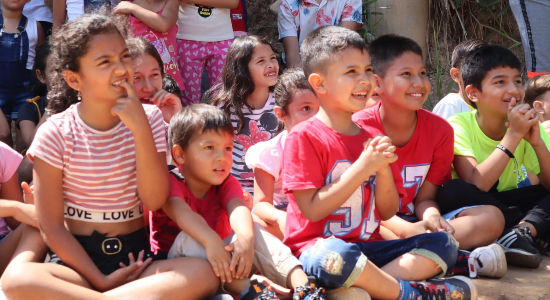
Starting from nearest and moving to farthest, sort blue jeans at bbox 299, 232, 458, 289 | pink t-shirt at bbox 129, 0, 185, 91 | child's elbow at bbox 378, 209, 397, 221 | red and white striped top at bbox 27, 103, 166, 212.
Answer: blue jeans at bbox 299, 232, 458, 289, red and white striped top at bbox 27, 103, 166, 212, child's elbow at bbox 378, 209, 397, 221, pink t-shirt at bbox 129, 0, 185, 91

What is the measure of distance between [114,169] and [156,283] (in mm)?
511

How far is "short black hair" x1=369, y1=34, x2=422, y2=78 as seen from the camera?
2.94 metres

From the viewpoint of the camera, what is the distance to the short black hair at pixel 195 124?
2482 mm

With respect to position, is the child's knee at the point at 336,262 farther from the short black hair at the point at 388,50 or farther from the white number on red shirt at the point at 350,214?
the short black hair at the point at 388,50

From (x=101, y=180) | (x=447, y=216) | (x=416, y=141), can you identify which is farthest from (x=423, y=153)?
(x=101, y=180)

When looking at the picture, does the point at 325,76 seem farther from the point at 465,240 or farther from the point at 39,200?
the point at 39,200

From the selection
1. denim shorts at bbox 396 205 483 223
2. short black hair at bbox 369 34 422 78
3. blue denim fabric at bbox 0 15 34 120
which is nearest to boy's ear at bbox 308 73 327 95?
short black hair at bbox 369 34 422 78

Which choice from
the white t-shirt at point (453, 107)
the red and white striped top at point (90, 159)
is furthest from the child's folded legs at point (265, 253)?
the white t-shirt at point (453, 107)

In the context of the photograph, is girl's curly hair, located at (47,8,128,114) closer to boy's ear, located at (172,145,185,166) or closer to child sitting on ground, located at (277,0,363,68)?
boy's ear, located at (172,145,185,166)

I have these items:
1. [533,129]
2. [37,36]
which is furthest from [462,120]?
[37,36]

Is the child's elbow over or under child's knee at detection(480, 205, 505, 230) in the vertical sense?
over

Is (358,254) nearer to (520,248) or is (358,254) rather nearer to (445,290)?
(445,290)

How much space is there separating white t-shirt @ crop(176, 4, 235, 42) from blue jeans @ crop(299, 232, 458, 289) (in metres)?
2.34

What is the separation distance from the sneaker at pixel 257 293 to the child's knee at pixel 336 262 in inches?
7.4
